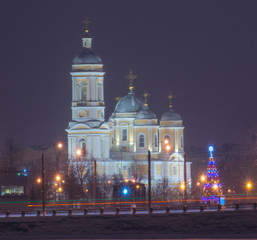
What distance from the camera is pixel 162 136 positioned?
191m

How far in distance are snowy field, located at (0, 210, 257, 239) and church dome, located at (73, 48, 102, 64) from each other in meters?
79.0

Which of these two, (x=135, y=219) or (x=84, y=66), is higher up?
(x=84, y=66)

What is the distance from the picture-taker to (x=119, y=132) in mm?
186375

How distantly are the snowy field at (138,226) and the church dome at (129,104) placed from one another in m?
98.8

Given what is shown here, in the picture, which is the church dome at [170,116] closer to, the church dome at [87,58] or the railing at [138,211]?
the church dome at [87,58]

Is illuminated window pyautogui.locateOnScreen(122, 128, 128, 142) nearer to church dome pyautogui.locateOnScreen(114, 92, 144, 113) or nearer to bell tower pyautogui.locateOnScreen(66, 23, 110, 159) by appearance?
church dome pyautogui.locateOnScreen(114, 92, 144, 113)

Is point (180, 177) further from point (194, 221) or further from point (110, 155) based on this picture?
point (194, 221)

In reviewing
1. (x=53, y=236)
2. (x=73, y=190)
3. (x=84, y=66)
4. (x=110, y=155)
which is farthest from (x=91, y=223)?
(x=110, y=155)

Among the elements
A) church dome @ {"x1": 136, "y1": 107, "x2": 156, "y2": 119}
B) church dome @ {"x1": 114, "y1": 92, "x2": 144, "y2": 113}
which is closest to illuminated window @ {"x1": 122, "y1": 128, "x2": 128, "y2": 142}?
church dome @ {"x1": 114, "y1": 92, "x2": 144, "y2": 113}

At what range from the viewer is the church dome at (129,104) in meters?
188

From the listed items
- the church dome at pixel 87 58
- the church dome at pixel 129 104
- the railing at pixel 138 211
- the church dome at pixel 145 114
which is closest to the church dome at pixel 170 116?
the church dome at pixel 129 104

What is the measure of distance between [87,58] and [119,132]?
2162cm

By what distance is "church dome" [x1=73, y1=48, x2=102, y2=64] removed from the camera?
16725cm

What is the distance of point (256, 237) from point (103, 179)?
7278 cm
